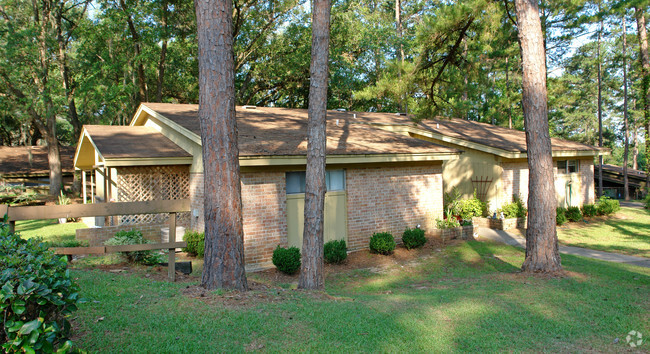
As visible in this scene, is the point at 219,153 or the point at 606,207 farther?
the point at 606,207

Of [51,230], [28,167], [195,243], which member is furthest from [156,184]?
[28,167]

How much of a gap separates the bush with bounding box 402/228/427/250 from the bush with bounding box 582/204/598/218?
11168 millimetres

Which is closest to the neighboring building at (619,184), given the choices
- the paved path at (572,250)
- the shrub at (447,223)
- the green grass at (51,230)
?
the paved path at (572,250)

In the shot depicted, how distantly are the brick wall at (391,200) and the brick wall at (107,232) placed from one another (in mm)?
5722

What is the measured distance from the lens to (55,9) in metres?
24.7

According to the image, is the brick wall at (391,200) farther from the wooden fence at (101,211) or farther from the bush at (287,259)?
the wooden fence at (101,211)

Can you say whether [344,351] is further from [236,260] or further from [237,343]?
[236,260]

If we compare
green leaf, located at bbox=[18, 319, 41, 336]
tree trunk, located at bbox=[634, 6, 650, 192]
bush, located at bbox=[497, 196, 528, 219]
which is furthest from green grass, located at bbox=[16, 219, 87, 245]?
tree trunk, located at bbox=[634, 6, 650, 192]

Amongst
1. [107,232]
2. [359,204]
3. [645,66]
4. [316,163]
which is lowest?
[107,232]

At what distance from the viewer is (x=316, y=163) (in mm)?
7895

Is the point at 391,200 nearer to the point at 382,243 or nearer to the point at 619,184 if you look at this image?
the point at 382,243

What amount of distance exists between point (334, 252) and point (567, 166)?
1455 cm

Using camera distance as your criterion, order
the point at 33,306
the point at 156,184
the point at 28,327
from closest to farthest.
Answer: the point at 28,327, the point at 33,306, the point at 156,184

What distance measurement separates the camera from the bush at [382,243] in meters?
12.1
